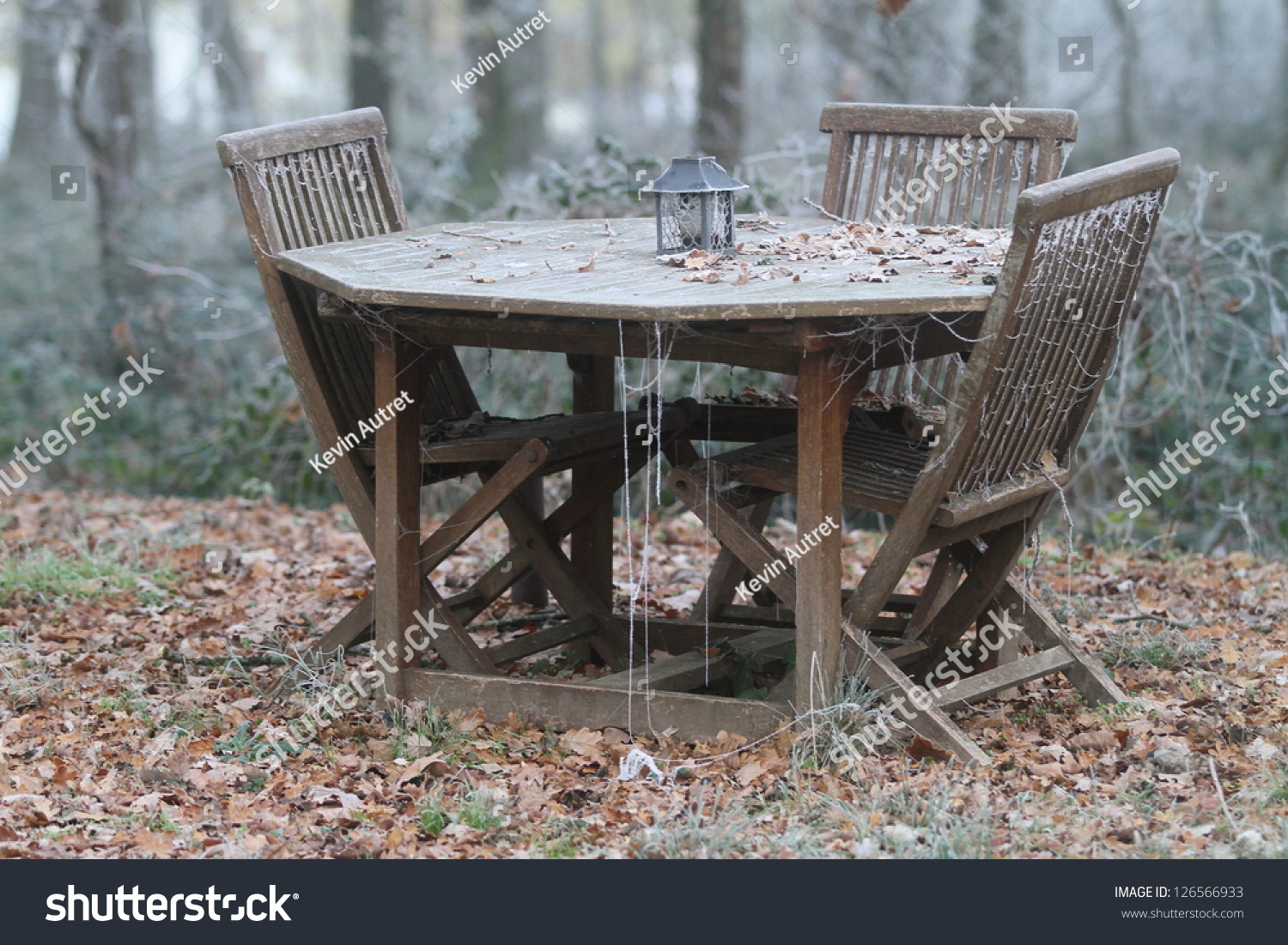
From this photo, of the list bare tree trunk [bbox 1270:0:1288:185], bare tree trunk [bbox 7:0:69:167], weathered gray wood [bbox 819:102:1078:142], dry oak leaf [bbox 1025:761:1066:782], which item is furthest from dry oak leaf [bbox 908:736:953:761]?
bare tree trunk [bbox 7:0:69:167]

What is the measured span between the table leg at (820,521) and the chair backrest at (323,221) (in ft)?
5.05

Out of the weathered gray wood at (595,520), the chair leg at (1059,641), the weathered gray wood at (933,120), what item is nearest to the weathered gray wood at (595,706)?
the weathered gray wood at (595,520)

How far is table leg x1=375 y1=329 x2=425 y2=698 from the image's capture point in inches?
163

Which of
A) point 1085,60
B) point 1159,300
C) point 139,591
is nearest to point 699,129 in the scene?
point 1085,60

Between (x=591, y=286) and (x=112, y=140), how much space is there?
7.78 m

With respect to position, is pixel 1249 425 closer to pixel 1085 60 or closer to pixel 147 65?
pixel 1085 60

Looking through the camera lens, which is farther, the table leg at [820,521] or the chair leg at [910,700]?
the chair leg at [910,700]

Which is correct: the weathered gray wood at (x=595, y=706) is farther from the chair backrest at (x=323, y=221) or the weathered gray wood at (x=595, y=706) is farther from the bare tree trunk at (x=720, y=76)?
the bare tree trunk at (x=720, y=76)

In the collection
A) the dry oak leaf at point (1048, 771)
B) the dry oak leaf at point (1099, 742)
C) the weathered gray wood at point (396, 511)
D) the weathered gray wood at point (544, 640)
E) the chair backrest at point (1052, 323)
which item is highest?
the chair backrest at point (1052, 323)

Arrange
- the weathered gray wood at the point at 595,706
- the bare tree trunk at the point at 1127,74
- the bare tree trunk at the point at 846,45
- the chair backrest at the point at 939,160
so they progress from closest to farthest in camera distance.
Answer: the weathered gray wood at the point at 595,706 → the chair backrest at the point at 939,160 → the bare tree trunk at the point at 846,45 → the bare tree trunk at the point at 1127,74

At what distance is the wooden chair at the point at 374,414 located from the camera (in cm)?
427

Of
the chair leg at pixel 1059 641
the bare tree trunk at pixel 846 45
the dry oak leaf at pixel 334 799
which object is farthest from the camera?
the bare tree trunk at pixel 846 45

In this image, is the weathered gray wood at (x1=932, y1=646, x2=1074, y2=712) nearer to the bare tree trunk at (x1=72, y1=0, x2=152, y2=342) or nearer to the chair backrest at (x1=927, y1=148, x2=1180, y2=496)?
the chair backrest at (x1=927, y1=148, x2=1180, y2=496)

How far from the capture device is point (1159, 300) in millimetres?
7086
